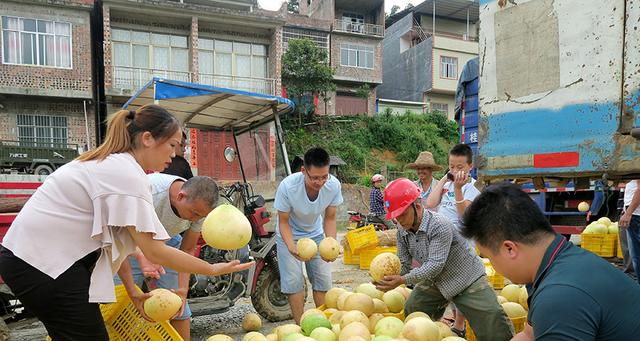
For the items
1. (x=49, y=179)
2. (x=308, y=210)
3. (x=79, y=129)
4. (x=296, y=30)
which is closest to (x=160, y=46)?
(x=79, y=129)

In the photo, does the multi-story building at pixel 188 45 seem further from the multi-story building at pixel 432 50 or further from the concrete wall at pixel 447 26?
the concrete wall at pixel 447 26

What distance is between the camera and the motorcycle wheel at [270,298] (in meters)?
5.33

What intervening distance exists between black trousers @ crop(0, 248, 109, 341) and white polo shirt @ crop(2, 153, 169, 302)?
0.12ft

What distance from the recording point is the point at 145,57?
20609 mm

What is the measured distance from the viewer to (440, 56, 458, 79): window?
31531 millimetres

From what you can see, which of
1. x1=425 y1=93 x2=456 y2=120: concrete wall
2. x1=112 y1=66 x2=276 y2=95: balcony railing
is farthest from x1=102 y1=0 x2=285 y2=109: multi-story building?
x1=425 y1=93 x2=456 y2=120: concrete wall

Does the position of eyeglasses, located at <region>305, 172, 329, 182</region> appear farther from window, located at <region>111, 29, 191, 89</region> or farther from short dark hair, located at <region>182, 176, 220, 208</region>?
window, located at <region>111, 29, 191, 89</region>

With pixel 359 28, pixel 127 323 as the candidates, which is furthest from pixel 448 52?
pixel 127 323

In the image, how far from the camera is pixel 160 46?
20.8 m

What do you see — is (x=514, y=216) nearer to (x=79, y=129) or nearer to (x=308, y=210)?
(x=308, y=210)

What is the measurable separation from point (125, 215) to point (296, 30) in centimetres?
2617

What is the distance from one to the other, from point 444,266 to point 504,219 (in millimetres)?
1561

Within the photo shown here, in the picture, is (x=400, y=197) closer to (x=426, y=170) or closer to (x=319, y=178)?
(x=319, y=178)

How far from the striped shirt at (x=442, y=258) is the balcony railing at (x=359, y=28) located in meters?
26.3
